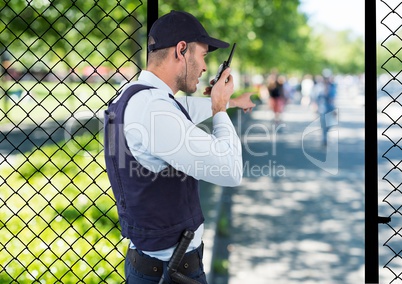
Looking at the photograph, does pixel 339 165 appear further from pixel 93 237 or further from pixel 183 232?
pixel 183 232

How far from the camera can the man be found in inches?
86.0

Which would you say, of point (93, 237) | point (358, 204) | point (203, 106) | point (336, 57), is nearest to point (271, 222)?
point (358, 204)

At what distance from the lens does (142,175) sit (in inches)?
89.7

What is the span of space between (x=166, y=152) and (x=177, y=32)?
1.59ft

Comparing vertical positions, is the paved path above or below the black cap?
below

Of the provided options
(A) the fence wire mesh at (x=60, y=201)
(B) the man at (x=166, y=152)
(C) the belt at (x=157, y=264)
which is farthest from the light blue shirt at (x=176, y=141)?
(A) the fence wire mesh at (x=60, y=201)

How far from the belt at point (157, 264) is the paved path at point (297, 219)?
13.4ft

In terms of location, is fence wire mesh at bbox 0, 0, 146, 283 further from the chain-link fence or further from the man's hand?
the man's hand

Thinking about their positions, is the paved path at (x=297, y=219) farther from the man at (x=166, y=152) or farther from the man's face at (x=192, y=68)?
the man's face at (x=192, y=68)

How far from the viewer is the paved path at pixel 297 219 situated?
22.2 feet

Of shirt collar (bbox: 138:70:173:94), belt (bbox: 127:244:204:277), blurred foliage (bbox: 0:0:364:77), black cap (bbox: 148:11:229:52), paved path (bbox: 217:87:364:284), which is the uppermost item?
blurred foliage (bbox: 0:0:364:77)

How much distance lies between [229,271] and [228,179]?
4.74 metres

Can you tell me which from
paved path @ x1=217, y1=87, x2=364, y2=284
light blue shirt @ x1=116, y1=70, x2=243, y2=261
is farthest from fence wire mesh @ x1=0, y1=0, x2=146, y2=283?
paved path @ x1=217, y1=87, x2=364, y2=284

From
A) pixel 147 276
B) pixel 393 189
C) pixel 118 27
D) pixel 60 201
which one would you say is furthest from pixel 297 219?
pixel 147 276
